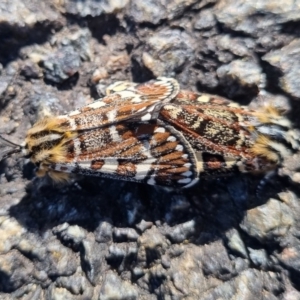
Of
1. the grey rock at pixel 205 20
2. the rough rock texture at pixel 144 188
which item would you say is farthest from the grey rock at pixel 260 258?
the grey rock at pixel 205 20

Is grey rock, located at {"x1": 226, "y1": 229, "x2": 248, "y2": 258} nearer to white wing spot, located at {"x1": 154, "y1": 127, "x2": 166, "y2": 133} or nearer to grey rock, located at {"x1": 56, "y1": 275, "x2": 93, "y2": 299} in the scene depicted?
white wing spot, located at {"x1": 154, "y1": 127, "x2": 166, "y2": 133}

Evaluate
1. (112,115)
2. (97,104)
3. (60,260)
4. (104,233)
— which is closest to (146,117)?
(112,115)

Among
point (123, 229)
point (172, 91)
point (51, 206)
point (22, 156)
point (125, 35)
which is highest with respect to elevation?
point (125, 35)

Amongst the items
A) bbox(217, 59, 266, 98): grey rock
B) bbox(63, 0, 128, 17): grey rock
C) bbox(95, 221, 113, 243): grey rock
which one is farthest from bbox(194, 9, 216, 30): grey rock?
bbox(95, 221, 113, 243): grey rock

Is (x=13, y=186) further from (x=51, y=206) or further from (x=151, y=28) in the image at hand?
(x=151, y=28)

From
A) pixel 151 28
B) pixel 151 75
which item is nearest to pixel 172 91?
pixel 151 75

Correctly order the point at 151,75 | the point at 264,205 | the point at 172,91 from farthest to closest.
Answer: the point at 151,75, the point at 172,91, the point at 264,205

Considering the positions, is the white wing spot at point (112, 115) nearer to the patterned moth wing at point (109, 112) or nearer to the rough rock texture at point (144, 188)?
the patterned moth wing at point (109, 112)
